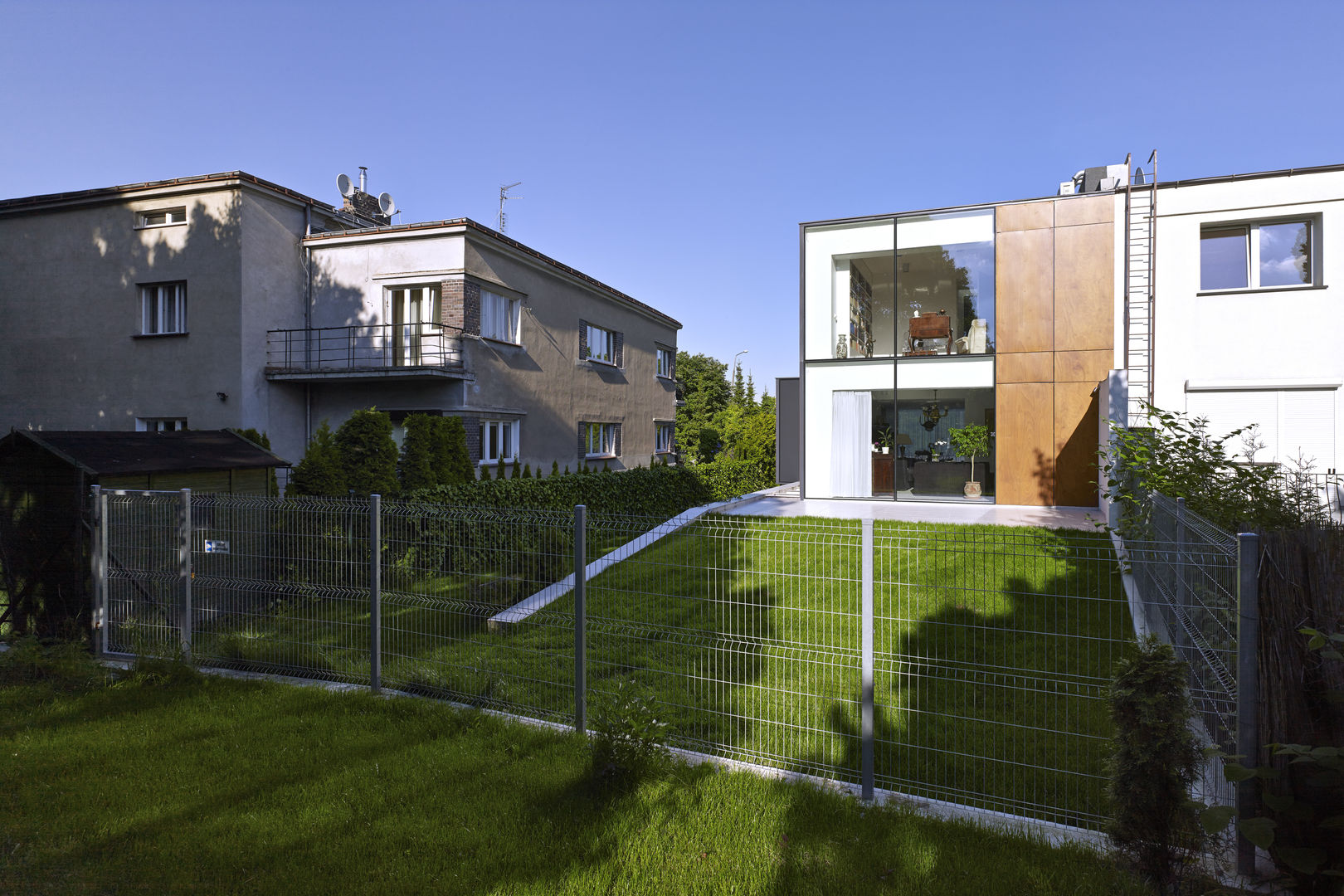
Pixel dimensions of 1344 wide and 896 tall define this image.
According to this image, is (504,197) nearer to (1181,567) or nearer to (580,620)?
(580,620)

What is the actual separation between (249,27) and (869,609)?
12599mm

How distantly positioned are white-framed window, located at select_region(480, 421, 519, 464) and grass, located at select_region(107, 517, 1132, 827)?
34.1 ft

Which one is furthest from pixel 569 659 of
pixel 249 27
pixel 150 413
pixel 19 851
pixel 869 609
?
pixel 150 413

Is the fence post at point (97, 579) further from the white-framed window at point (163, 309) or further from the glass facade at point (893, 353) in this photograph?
the glass facade at point (893, 353)

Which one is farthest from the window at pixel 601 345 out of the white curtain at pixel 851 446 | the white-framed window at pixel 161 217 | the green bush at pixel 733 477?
the white-framed window at pixel 161 217

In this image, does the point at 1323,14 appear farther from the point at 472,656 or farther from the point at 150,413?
the point at 150,413

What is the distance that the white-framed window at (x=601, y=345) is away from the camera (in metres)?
22.4

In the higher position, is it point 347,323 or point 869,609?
point 347,323

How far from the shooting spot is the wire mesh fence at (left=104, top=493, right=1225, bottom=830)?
14.0ft

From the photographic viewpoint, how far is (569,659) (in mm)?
5801

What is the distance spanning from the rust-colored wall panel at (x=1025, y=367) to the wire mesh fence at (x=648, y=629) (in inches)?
373

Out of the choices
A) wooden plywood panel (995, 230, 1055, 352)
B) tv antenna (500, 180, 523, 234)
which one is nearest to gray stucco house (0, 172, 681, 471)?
tv antenna (500, 180, 523, 234)

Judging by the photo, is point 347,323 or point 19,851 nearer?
point 19,851

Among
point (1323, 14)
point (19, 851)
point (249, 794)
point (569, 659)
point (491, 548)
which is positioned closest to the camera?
point (19, 851)
